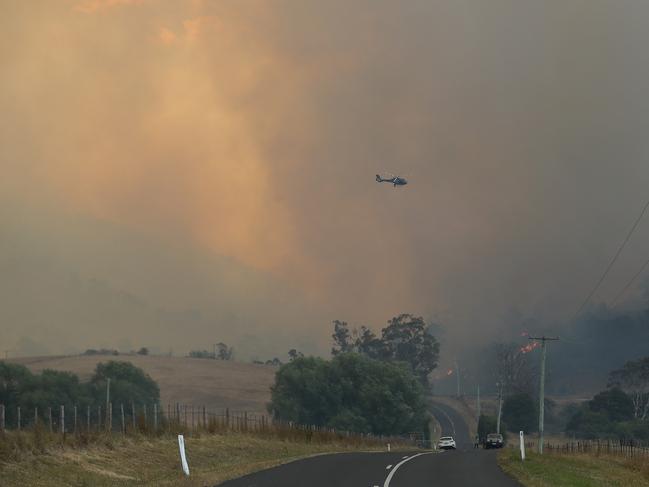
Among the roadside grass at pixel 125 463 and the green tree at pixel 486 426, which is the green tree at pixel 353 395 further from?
the roadside grass at pixel 125 463

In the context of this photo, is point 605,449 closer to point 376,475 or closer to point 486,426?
point 376,475

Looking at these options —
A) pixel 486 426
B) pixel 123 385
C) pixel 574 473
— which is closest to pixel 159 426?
pixel 574 473

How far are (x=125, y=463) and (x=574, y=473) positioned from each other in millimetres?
20526

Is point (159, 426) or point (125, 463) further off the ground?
point (125, 463)

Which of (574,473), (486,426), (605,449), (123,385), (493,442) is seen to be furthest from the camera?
(486,426)

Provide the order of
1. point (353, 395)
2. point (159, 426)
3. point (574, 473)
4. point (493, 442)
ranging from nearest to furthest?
point (574, 473), point (159, 426), point (493, 442), point (353, 395)

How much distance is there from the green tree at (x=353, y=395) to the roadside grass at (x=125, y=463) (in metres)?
113

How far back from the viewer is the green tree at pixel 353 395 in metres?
166

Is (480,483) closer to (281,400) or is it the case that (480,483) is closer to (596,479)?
(596,479)

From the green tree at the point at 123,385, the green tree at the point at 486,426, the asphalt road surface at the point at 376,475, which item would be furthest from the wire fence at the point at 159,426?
the green tree at the point at 486,426

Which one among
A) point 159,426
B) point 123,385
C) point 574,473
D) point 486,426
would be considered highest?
point 159,426

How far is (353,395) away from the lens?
172m

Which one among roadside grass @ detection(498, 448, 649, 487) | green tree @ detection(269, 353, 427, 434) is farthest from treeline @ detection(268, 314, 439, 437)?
roadside grass @ detection(498, 448, 649, 487)

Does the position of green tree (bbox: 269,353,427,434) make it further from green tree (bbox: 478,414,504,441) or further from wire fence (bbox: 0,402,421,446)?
wire fence (bbox: 0,402,421,446)
